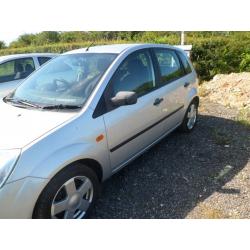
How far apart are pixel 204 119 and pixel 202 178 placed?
244 centimetres

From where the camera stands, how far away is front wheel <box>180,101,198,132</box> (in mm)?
4789

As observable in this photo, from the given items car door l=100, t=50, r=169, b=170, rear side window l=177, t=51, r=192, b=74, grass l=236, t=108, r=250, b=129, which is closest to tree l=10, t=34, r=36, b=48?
grass l=236, t=108, r=250, b=129

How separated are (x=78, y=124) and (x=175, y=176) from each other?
1630 millimetres

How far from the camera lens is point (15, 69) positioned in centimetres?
661

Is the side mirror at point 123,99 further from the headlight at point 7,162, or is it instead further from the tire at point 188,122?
the tire at point 188,122

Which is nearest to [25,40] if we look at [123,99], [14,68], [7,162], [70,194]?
[14,68]

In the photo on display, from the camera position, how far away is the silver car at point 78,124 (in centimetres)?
223

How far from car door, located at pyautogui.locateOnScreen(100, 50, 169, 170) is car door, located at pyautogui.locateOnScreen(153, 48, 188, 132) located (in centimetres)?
19

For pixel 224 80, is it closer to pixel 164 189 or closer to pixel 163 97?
pixel 163 97

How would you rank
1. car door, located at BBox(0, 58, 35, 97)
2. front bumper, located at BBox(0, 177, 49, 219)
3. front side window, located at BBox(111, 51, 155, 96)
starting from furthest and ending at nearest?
car door, located at BBox(0, 58, 35, 97) < front side window, located at BBox(111, 51, 155, 96) < front bumper, located at BBox(0, 177, 49, 219)

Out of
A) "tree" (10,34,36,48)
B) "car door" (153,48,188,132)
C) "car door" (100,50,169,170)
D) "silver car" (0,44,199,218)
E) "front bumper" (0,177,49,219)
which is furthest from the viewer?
"tree" (10,34,36,48)

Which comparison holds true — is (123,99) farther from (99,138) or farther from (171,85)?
(171,85)

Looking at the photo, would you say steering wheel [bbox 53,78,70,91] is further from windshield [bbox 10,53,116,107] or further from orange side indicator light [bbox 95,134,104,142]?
Answer: orange side indicator light [bbox 95,134,104,142]

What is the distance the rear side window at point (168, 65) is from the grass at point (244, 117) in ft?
6.14
